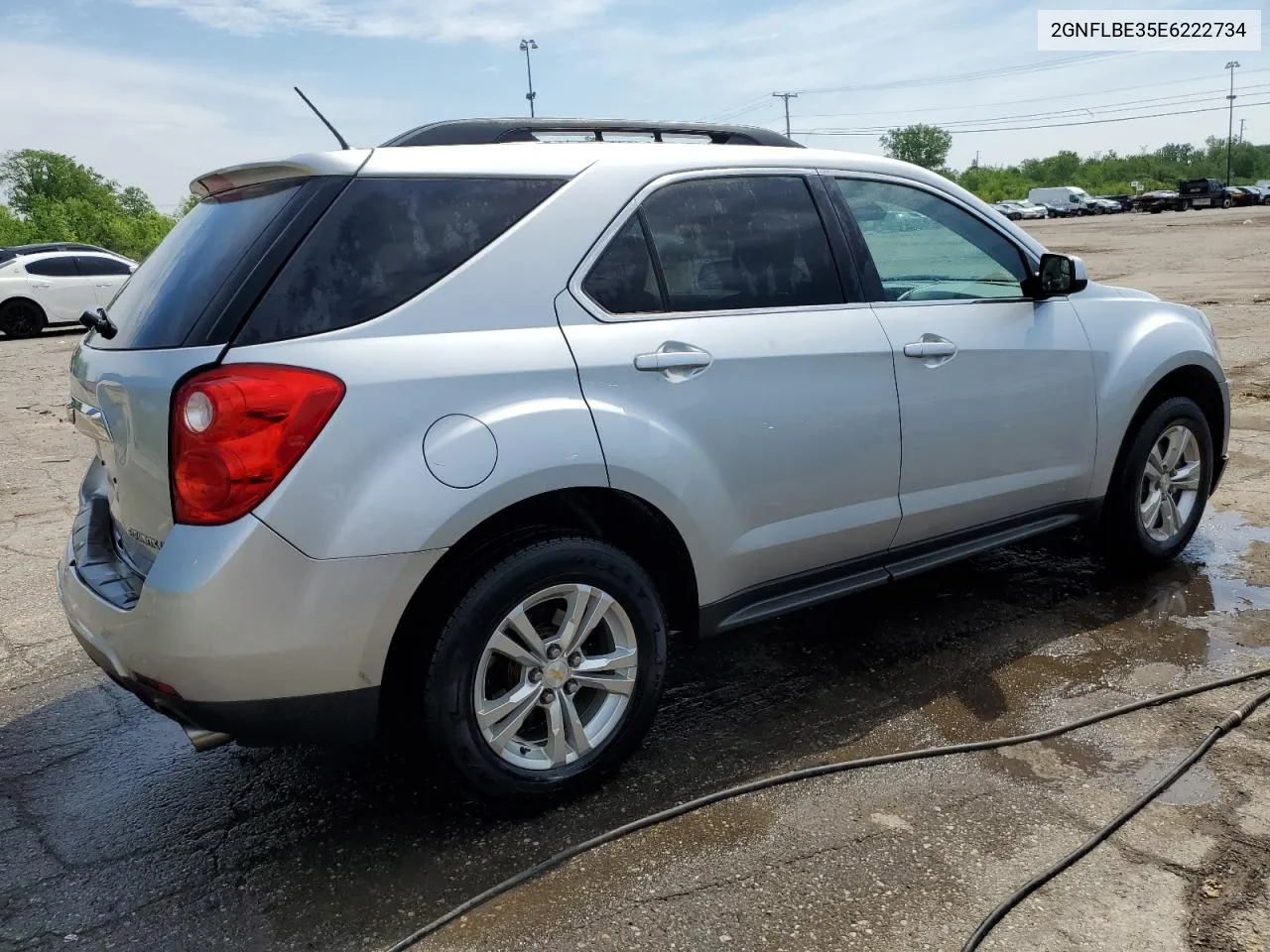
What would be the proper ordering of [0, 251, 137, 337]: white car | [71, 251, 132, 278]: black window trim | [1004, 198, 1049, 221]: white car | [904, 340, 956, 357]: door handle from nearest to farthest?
[904, 340, 956, 357]: door handle → [0, 251, 137, 337]: white car → [71, 251, 132, 278]: black window trim → [1004, 198, 1049, 221]: white car

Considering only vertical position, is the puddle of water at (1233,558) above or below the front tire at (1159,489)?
below

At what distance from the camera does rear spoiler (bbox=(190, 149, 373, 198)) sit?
2.63 meters

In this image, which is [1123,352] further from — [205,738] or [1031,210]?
[1031,210]

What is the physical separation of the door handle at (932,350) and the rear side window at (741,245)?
305mm

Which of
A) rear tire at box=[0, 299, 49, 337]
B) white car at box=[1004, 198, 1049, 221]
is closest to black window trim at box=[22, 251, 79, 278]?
rear tire at box=[0, 299, 49, 337]

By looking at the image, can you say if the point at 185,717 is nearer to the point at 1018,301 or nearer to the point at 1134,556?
the point at 1018,301

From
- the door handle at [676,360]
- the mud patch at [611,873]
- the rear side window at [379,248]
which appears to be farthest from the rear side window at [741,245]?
the mud patch at [611,873]

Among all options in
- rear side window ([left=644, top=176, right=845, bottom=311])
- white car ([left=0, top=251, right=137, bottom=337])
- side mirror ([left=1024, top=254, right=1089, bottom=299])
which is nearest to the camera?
rear side window ([left=644, top=176, right=845, bottom=311])

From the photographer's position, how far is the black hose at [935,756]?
2408mm

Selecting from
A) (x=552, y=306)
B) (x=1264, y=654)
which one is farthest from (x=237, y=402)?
(x=1264, y=654)

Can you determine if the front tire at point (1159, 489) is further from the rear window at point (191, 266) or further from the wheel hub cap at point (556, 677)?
the rear window at point (191, 266)

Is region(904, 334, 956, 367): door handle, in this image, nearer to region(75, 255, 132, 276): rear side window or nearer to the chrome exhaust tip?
the chrome exhaust tip

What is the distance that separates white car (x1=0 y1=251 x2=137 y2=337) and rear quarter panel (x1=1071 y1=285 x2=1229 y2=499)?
17.7m

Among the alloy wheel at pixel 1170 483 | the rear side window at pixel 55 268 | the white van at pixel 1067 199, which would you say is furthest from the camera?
the white van at pixel 1067 199
